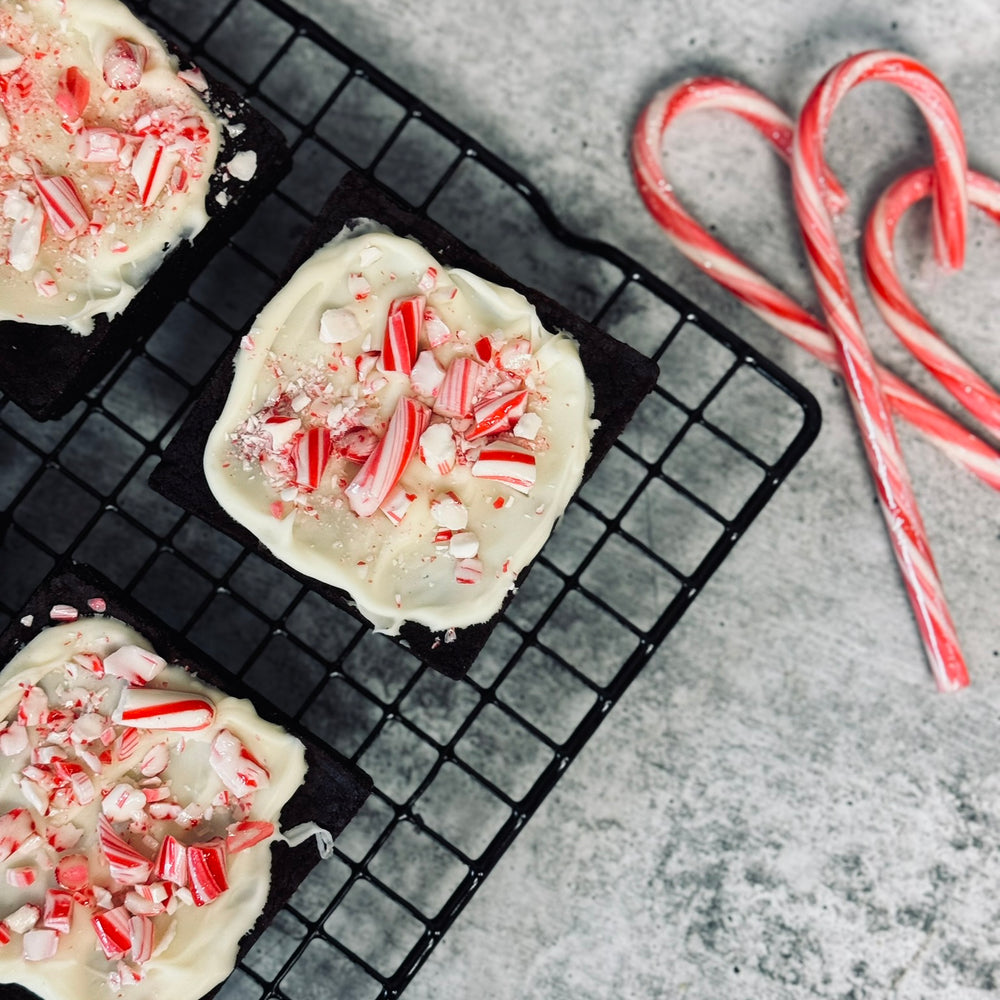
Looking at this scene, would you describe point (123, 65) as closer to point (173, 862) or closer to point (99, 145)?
point (99, 145)

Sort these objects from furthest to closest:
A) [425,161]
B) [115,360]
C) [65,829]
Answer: [425,161] → [115,360] → [65,829]

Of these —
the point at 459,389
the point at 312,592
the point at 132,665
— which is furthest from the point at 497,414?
the point at 132,665

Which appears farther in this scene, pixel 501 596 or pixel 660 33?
pixel 660 33

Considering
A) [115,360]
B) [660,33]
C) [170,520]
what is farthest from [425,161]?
[170,520]

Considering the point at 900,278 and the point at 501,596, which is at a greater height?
the point at 900,278

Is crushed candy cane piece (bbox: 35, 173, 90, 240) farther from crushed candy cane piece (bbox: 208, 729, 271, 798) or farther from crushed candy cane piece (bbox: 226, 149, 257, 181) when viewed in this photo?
crushed candy cane piece (bbox: 208, 729, 271, 798)

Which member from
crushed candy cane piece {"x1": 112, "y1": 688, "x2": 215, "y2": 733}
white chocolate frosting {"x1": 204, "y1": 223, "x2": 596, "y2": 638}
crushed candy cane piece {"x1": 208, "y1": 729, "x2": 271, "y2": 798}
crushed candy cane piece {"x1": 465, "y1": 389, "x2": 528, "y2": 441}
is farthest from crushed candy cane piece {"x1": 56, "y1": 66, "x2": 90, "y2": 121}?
crushed candy cane piece {"x1": 208, "y1": 729, "x2": 271, "y2": 798}

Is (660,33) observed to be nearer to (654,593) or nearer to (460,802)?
(654,593)
